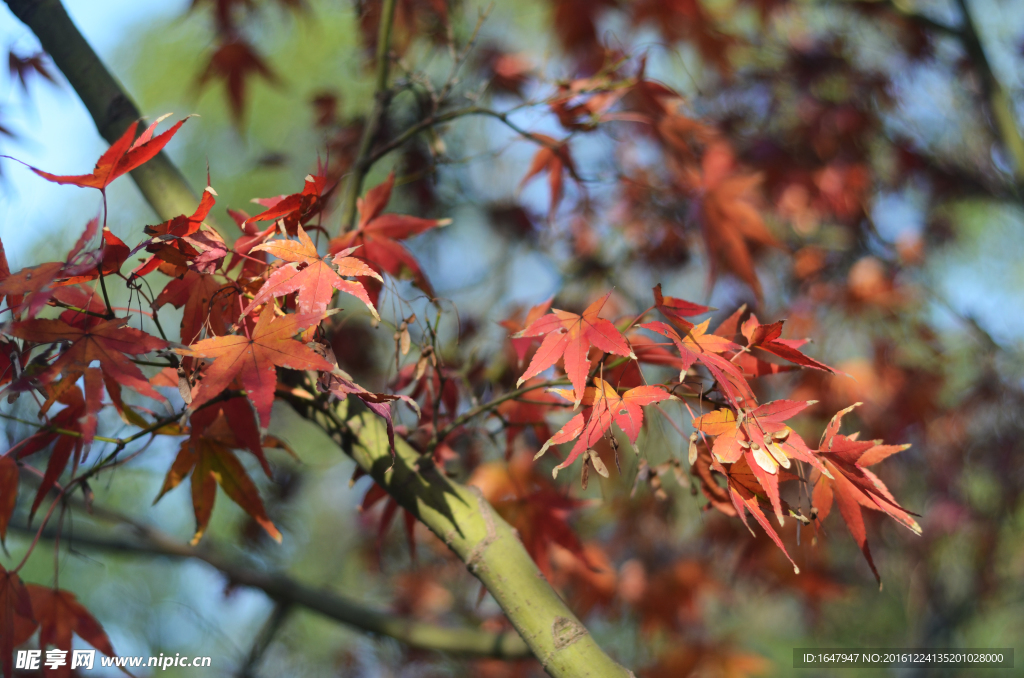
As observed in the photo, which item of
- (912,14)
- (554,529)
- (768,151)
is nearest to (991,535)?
(768,151)

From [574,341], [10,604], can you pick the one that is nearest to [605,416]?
[574,341]

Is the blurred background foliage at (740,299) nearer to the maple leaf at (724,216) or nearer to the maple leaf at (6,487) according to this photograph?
the maple leaf at (724,216)

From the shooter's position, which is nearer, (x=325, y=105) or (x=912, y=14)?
(x=912, y=14)

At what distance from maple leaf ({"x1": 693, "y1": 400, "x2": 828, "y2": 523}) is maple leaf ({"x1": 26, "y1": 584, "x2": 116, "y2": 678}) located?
0.59 metres

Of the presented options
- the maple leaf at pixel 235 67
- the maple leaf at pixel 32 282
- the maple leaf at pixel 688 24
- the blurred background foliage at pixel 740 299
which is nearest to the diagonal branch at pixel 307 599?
the blurred background foliage at pixel 740 299

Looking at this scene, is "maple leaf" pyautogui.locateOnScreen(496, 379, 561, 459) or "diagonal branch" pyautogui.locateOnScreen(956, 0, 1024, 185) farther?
"diagonal branch" pyautogui.locateOnScreen(956, 0, 1024, 185)

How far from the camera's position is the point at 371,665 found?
6.32 feet

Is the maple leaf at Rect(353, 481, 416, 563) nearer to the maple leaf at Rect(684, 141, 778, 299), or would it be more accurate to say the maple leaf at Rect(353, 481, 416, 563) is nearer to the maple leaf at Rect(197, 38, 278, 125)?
the maple leaf at Rect(684, 141, 778, 299)

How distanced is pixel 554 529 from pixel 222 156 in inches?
125

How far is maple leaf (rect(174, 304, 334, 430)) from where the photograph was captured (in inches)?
17.1

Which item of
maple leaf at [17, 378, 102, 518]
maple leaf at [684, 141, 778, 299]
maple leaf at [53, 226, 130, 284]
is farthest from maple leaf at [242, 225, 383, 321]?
maple leaf at [684, 141, 778, 299]

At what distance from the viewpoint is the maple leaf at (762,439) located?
17.3 inches

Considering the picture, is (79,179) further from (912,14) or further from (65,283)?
(912,14)

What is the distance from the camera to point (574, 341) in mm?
499
